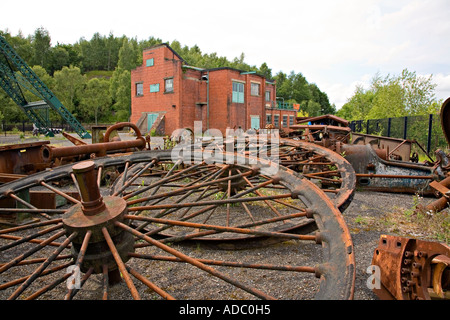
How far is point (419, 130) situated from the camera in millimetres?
11922

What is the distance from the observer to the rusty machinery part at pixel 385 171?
5570mm

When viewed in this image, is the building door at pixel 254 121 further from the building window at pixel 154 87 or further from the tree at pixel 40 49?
the tree at pixel 40 49

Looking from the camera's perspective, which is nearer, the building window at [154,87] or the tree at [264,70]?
the building window at [154,87]

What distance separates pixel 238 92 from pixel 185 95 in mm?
5632

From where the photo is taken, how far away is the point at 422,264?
5.95 feet

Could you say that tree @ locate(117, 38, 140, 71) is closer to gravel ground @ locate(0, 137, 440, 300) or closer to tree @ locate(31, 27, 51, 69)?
tree @ locate(31, 27, 51, 69)

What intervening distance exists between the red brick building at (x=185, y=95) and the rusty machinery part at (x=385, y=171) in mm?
20886

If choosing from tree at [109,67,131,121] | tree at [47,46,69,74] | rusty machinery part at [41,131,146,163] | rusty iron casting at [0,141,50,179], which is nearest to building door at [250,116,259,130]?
rusty iron casting at [0,141,50,179]

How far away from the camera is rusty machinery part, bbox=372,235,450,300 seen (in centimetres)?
181

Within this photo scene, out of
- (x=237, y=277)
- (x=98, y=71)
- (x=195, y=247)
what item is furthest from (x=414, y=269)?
(x=98, y=71)

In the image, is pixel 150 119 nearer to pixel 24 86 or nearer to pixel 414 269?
pixel 24 86

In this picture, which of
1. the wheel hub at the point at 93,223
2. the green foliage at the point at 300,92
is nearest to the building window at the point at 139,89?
the wheel hub at the point at 93,223

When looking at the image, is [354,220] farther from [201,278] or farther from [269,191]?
[201,278]

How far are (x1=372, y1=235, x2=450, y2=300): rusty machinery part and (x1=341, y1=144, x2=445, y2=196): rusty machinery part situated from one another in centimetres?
381
